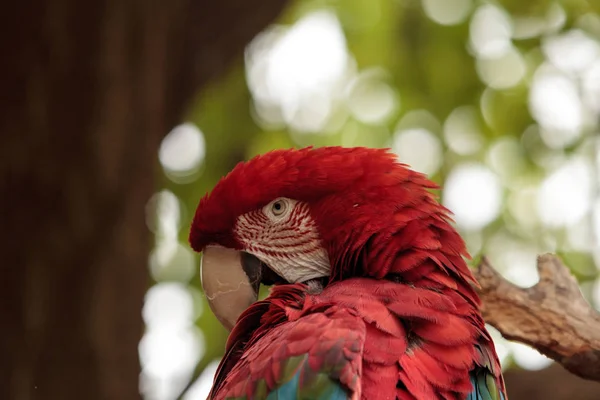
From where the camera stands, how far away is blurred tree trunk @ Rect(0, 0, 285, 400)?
2.09 m

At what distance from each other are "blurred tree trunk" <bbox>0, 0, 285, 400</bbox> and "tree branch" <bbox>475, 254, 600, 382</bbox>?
1.09 metres

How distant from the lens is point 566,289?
157cm

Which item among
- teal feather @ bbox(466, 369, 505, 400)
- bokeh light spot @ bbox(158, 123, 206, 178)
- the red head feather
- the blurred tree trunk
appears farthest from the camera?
bokeh light spot @ bbox(158, 123, 206, 178)

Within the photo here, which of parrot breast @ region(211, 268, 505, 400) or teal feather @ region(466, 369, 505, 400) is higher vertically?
parrot breast @ region(211, 268, 505, 400)

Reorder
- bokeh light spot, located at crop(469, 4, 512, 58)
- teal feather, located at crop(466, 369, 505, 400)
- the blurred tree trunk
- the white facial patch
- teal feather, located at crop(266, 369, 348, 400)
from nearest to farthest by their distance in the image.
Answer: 1. teal feather, located at crop(266, 369, 348, 400)
2. teal feather, located at crop(466, 369, 505, 400)
3. the white facial patch
4. the blurred tree trunk
5. bokeh light spot, located at crop(469, 4, 512, 58)

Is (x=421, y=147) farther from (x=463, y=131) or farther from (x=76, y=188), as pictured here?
(x=76, y=188)

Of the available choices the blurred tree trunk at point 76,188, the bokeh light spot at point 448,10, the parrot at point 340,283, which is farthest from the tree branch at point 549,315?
the bokeh light spot at point 448,10

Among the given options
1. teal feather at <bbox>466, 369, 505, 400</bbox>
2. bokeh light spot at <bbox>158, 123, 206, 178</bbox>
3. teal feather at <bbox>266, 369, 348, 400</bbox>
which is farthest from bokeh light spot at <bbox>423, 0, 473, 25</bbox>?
teal feather at <bbox>266, 369, 348, 400</bbox>

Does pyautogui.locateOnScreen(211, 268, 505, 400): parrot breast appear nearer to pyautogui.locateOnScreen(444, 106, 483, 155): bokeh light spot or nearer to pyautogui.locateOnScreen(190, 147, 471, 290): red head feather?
pyautogui.locateOnScreen(190, 147, 471, 290): red head feather

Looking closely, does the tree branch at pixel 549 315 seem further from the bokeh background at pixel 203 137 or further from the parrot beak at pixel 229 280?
the bokeh background at pixel 203 137

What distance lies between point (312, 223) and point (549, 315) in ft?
1.67

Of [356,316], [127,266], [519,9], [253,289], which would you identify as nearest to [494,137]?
[519,9]

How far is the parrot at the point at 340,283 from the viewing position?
1.14 meters

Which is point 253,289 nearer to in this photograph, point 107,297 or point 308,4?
point 107,297
